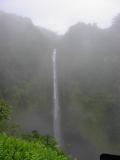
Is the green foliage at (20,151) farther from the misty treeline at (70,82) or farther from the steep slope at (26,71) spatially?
the steep slope at (26,71)

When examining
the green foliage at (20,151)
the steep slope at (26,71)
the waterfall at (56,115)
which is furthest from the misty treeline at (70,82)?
the green foliage at (20,151)

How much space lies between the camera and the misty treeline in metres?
53.9

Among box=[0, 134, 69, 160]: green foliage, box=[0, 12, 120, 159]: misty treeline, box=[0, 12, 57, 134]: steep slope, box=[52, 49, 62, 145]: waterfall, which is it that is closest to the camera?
box=[0, 134, 69, 160]: green foliage

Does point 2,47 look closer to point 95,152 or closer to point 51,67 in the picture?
point 51,67

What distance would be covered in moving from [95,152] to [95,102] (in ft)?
32.9

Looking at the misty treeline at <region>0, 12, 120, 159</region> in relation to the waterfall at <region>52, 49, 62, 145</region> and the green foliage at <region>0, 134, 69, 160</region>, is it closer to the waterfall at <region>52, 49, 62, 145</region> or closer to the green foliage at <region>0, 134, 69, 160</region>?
the waterfall at <region>52, 49, 62, 145</region>

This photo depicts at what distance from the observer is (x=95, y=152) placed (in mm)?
50062

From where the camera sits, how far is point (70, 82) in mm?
60438

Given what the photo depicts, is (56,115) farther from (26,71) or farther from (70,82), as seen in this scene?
(26,71)

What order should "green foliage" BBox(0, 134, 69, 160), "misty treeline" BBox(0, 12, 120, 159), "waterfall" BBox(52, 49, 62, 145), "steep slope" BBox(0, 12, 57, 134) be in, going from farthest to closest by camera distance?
"steep slope" BBox(0, 12, 57, 134)
"misty treeline" BBox(0, 12, 120, 159)
"waterfall" BBox(52, 49, 62, 145)
"green foliage" BBox(0, 134, 69, 160)

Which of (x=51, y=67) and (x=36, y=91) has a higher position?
(x=51, y=67)

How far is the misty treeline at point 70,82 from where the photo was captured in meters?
53.9

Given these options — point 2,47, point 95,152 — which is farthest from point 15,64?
point 95,152

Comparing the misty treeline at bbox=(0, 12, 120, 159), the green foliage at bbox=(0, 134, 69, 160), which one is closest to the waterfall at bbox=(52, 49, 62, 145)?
the misty treeline at bbox=(0, 12, 120, 159)
